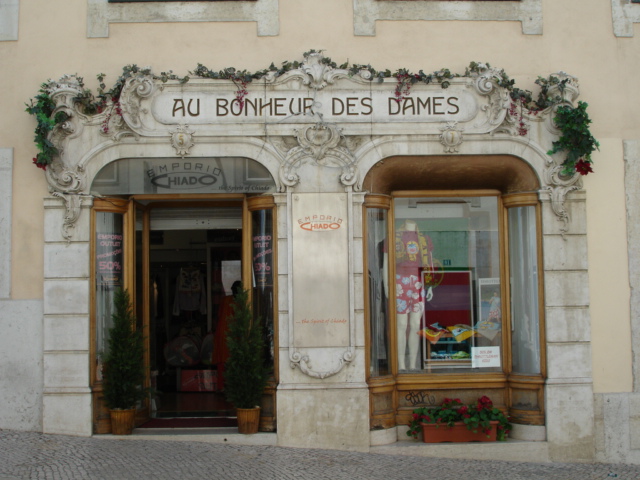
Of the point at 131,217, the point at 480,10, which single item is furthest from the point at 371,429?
the point at 480,10

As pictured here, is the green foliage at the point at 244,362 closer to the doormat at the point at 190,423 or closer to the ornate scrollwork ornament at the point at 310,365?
the ornate scrollwork ornament at the point at 310,365

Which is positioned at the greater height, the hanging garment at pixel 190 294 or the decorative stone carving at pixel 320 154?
the decorative stone carving at pixel 320 154

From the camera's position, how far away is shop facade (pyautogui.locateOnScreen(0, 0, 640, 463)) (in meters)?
8.94

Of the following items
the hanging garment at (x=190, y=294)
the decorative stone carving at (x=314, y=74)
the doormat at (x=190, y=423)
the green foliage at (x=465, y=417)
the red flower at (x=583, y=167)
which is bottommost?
the doormat at (x=190, y=423)

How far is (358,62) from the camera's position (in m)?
9.23

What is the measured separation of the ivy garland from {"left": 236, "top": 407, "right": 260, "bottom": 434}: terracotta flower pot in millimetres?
3443

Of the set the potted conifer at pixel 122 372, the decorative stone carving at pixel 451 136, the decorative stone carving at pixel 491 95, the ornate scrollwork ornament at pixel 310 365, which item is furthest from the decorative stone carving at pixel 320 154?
the potted conifer at pixel 122 372

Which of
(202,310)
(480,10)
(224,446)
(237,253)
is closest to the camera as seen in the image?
(224,446)

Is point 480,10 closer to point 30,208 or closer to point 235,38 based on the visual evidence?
point 235,38

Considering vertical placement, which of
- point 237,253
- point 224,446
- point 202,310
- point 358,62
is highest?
point 358,62

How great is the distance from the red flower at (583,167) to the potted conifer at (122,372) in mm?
5318

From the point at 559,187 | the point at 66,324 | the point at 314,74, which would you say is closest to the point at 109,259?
the point at 66,324

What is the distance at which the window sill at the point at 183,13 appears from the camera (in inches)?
362

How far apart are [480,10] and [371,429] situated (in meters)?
4.97
